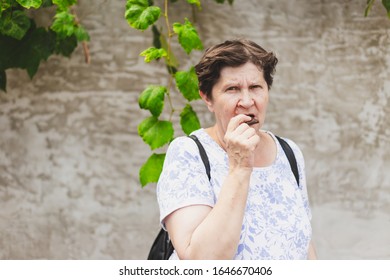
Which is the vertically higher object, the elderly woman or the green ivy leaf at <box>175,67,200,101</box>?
the elderly woman

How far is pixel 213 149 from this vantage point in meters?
2.00

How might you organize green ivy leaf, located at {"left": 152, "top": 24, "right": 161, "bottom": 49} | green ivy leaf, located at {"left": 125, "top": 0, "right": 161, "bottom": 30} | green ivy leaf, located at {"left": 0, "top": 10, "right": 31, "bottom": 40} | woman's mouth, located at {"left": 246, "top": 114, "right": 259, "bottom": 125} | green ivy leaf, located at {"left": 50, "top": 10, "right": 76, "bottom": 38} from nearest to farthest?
woman's mouth, located at {"left": 246, "top": 114, "right": 259, "bottom": 125} → green ivy leaf, located at {"left": 125, "top": 0, "right": 161, "bottom": 30} → green ivy leaf, located at {"left": 0, "top": 10, "right": 31, "bottom": 40} → green ivy leaf, located at {"left": 50, "top": 10, "right": 76, "bottom": 38} → green ivy leaf, located at {"left": 152, "top": 24, "right": 161, "bottom": 49}

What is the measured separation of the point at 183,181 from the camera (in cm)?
184

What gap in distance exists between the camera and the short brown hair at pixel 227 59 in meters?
1.93

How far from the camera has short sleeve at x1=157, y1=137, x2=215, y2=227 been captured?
1807 mm

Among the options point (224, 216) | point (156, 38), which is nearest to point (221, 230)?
point (224, 216)

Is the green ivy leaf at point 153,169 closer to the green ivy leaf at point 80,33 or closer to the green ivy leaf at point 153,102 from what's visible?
the green ivy leaf at point 153,102

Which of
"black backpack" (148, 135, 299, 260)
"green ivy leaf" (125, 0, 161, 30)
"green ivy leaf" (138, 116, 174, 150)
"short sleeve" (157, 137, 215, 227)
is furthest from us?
"green ivy leaf" (138, 116, 174, 150)

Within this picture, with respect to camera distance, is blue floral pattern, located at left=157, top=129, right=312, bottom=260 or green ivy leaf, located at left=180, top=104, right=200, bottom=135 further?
green ivy leaf, located at left=180, top=104, right=200, bottom=135

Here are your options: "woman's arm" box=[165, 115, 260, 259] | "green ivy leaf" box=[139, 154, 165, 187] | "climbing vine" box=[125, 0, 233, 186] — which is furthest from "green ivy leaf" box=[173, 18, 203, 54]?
"woman's arm" box=[165, 115, 260, 259]

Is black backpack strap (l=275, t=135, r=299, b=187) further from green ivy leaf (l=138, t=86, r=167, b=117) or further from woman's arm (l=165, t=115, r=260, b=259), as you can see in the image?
green ivy leaf (l=138, t=86, r=167, b=117)

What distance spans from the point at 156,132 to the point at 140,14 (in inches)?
22.1

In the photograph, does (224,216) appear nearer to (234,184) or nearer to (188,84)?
(234,184)

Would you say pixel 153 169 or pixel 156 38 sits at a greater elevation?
pixel 156 38
